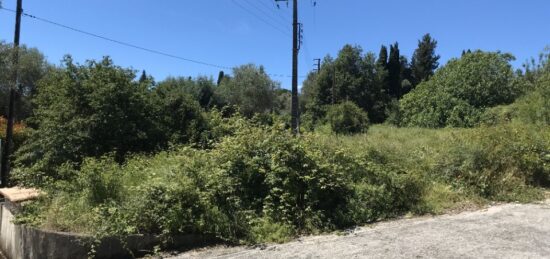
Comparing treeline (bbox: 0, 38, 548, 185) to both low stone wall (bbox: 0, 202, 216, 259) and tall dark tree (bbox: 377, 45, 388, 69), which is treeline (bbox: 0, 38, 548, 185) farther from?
low stone wall (bbox: 0, 202, 216, 259)

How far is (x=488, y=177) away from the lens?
885 centimetres

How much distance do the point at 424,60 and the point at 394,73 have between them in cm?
739

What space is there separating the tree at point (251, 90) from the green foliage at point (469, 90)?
76.5ft

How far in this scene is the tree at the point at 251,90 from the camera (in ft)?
191

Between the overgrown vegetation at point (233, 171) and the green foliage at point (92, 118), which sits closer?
the overgrown vegetation at point (233, 171)

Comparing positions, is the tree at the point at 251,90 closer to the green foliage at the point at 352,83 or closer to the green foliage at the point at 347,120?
the green foliage at the point at 352,83

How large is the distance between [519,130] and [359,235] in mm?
6573

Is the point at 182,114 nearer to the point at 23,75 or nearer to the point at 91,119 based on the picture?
the point at 91,119

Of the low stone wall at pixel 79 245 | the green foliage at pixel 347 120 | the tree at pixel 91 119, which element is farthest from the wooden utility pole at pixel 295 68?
the low stone wall at pixel 79 245

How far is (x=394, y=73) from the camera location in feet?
200

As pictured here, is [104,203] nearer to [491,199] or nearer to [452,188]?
[452,188]

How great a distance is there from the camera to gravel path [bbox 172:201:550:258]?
5543mm

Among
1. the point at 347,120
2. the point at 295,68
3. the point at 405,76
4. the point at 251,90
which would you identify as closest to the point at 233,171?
the point at 295,68

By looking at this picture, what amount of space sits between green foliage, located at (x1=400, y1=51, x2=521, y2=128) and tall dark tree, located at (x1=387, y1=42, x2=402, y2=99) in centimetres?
1955
